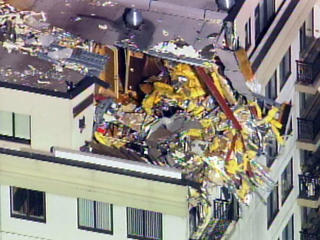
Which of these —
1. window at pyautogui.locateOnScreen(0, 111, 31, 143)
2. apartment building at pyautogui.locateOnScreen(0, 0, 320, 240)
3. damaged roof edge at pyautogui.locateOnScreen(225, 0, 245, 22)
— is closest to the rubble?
apartment building at pyautogui.locateOnScreen(0, 0, 320, 240)

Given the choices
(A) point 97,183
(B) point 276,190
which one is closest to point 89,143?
(A) point 97,183

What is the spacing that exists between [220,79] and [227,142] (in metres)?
2.20

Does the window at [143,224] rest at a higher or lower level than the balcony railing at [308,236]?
higher

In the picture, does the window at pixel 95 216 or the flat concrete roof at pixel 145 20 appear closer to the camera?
the window at pixel 95 216

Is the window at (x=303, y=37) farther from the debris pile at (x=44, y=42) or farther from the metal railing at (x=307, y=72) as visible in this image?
the debris pile at (x=44, y=42)

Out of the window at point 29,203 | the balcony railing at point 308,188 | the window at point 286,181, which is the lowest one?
the balcony railing at point 308,188

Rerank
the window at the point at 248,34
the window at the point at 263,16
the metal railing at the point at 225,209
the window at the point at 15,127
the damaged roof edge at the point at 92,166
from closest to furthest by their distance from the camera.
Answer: the damaged roof edge at the point at 92,166 → the window at the point at 15,127 → the metal railing at the point at 225,209 → the window at the point at 248,34 → the window at the point at 263,16

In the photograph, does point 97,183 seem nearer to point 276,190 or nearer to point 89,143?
point 89,143

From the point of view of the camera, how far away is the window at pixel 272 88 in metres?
109

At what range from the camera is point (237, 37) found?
10619 cm

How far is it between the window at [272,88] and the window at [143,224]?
28.4 feet

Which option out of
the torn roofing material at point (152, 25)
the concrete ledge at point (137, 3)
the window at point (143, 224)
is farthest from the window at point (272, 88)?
the window at point (143, 224)

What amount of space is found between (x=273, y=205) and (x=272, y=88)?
422 centimetres

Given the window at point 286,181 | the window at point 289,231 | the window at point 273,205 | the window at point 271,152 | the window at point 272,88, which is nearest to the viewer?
the window at point 271,152
